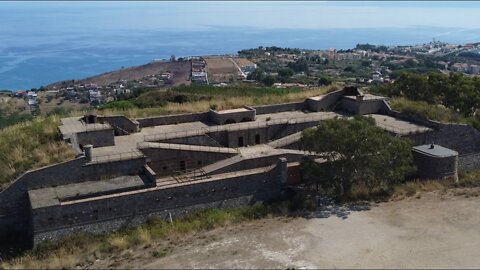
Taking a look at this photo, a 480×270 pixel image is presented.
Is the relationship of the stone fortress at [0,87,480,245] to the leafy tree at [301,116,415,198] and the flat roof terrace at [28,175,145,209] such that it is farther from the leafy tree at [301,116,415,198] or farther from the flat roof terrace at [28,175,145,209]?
the leafy tree at [301,116,415,198]

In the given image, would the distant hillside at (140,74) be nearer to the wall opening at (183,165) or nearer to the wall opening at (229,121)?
the wall opening at (229,121)

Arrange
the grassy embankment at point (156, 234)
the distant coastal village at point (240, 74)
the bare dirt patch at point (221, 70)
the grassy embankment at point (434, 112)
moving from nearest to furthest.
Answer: the grassy embankment at point (156, 234) < the grassy embankment at point (434, 112) < the distant coastal village at point (240, 74) < the bare dirt patch at point (221, 70)

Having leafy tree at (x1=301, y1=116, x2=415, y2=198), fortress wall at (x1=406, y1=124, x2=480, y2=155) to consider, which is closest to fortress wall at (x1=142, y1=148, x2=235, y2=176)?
leafy tree at (x1=301, y1=116, x2=415, y2=198)

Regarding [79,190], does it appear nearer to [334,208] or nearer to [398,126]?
[334,208]

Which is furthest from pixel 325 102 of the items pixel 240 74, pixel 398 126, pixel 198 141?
pixel 240 74

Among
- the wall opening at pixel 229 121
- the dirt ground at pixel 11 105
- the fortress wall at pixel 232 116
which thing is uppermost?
the fortress wall at pixel 232 116

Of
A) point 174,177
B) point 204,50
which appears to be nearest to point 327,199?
point 174,177

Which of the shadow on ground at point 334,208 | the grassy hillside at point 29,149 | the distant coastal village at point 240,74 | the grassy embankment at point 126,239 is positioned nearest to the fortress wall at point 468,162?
the shadow on ground at point 334,208
